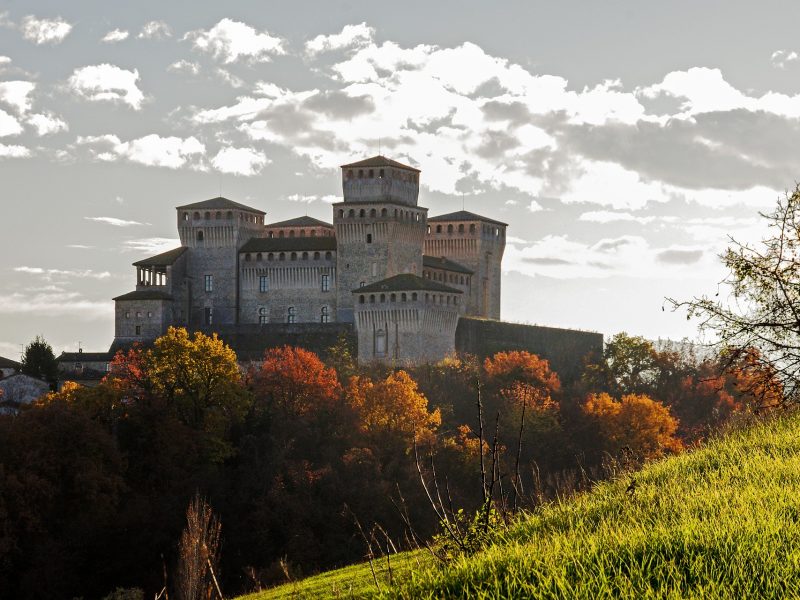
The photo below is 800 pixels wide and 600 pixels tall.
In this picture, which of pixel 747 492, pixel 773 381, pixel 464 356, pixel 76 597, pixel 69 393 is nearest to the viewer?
pixel 747 492

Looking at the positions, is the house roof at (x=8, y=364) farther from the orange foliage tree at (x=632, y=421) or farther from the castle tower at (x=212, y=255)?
the orange foliage tree at (x=632, y=421)

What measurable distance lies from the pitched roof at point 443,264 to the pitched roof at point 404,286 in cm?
551

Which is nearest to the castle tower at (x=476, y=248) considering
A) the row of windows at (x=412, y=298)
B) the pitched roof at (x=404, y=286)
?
the row of windows at (x=412, y=298)

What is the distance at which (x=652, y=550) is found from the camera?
9.76m

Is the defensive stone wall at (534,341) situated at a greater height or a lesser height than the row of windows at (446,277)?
lesser

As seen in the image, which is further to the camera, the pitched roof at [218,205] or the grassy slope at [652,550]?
the pitched roof at [218,205]

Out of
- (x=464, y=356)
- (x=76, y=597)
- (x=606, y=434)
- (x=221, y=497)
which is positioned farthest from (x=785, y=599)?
(x=464, y=356)

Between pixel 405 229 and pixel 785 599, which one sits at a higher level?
pixel 405 229

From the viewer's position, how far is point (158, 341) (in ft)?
183

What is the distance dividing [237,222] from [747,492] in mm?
60386

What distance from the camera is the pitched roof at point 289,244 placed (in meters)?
68.5

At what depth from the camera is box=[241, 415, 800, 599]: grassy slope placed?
9.11 meters

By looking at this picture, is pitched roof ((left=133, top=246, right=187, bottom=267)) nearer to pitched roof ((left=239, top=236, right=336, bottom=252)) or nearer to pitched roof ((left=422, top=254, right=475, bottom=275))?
pitched roof ((left=239, top=236, right=336, bottom=252))

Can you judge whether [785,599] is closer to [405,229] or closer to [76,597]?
[76,597]
